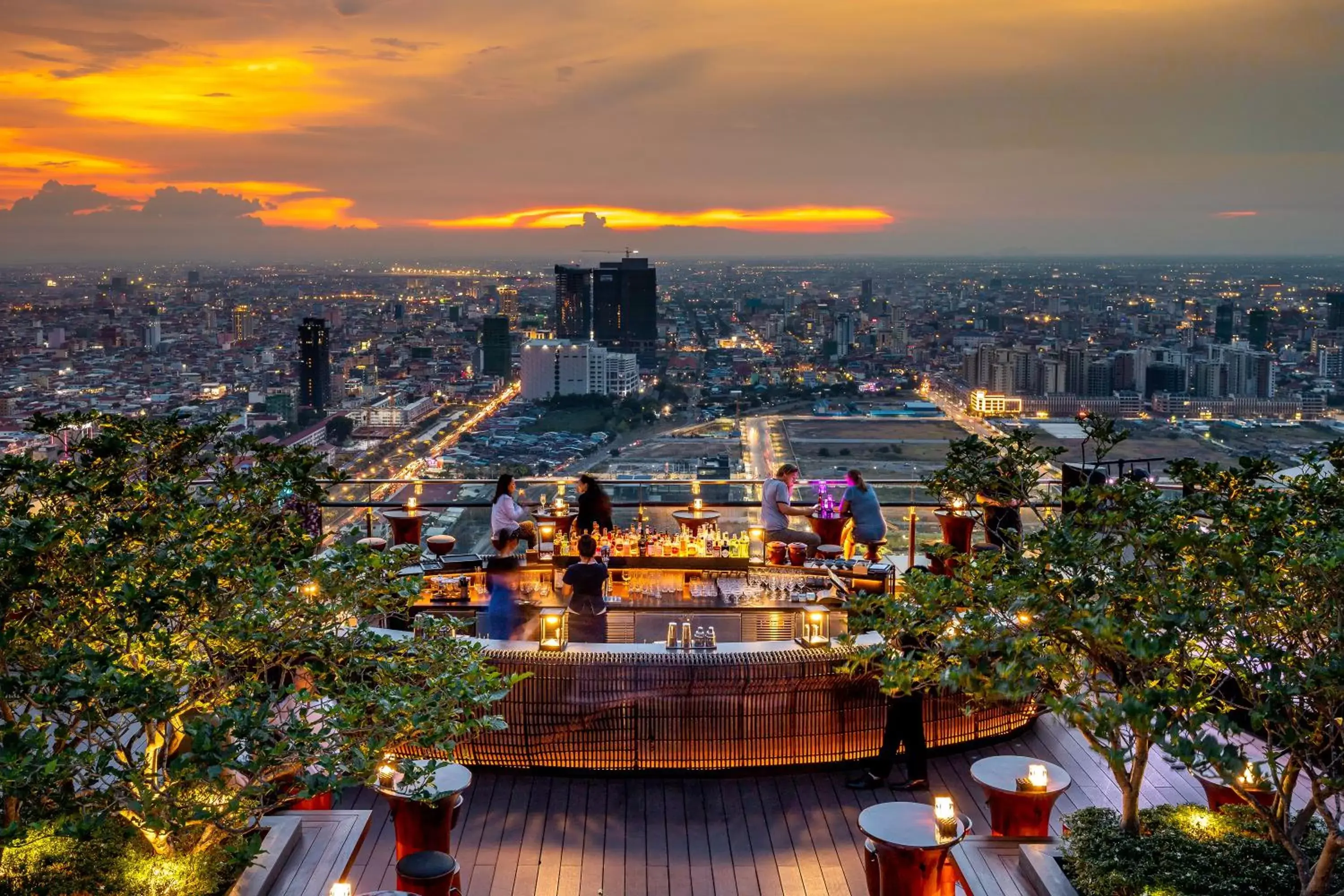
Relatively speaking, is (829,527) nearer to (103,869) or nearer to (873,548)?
(873,548)

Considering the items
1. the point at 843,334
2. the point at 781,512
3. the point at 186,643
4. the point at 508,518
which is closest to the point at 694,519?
the point at 781,512

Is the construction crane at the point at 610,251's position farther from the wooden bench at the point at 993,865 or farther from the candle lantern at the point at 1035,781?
the wooden bench at the point at 993,865

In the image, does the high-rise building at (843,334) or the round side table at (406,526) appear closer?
the round side table at (406,526)

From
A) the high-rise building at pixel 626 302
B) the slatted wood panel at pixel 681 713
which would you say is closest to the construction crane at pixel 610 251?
the high-rise building at pixel 626 302

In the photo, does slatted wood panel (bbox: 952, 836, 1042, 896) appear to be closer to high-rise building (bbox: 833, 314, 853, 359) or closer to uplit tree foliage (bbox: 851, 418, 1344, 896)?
uplit tree foliage (bbox: 851, 418, 1344, 896)

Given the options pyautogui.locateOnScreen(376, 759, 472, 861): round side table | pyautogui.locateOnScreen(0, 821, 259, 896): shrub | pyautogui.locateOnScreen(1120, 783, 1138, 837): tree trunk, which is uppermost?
pyautogui.locateOnScreen(1120, 783, 1138, 837): tree trunk

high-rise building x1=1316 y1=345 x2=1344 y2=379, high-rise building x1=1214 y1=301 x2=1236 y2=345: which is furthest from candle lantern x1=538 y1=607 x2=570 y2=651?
high-rise building x1=1214 y1=301 x2=1236 y2=345
